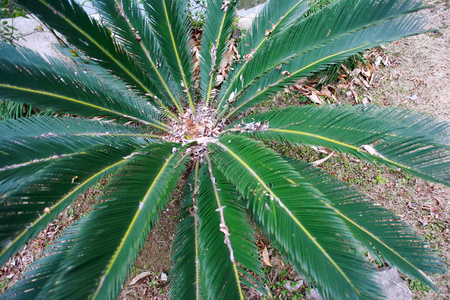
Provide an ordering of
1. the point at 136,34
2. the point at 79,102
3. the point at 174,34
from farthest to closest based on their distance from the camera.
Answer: the point at 174,34, the point at 136,34, the point at 79,102

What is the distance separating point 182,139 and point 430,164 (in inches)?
72.0

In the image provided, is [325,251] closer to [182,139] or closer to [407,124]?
[407,124]

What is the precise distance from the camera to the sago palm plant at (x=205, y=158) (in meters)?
1.13

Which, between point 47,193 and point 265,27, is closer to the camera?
point 47,193

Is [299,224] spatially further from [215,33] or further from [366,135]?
[215,33]

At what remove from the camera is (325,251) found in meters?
1.13

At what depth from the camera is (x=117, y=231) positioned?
1081 millimetres

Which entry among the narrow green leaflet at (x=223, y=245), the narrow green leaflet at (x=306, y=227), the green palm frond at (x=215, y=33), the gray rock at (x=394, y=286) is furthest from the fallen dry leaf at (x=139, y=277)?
the gray rock at (x=394, y=286)

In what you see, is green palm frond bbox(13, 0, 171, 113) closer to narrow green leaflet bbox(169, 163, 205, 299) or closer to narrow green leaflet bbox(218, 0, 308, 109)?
narrow green leaflet bbox(218, 0, 308, 109)

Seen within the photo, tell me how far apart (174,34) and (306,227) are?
5.91 feet

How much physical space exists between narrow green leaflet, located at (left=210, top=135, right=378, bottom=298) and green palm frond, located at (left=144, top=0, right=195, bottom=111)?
1232 mm

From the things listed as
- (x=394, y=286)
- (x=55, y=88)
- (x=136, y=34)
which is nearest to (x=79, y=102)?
(x=55, y=88)

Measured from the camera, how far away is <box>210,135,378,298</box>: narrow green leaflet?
1.10 metres

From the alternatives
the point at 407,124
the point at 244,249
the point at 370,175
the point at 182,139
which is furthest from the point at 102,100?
the point at 370,175
